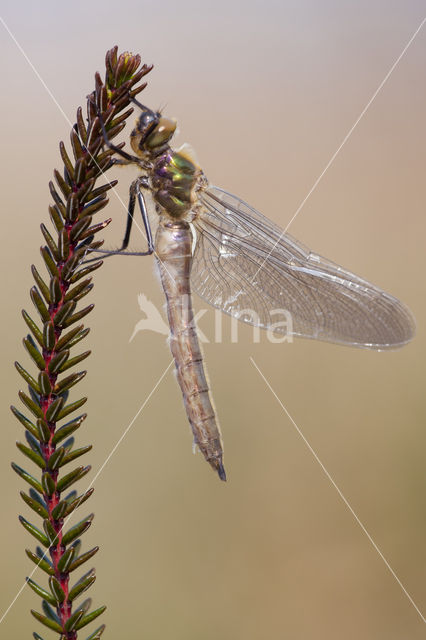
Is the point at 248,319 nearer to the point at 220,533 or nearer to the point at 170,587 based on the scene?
the point at 220,533

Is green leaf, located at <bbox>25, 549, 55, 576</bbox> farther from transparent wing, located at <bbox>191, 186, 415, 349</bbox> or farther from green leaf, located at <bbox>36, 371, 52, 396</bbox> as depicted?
transparent wing, located at <bbox>191, 186, 415, 349</bbox>

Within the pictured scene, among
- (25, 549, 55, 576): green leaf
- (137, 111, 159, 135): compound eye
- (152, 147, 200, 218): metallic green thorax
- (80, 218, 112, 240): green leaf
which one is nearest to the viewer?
(25, 549, 55, 576): green leaf

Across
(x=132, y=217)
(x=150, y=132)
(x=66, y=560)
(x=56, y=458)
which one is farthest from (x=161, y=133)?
(x=66, y=560)

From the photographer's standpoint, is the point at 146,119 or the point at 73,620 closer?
the point at 73,620

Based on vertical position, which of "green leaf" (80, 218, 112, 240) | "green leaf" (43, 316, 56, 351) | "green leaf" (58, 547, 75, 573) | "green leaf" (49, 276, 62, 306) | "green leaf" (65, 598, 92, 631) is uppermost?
"green leaf" (80, 218, 112, 240)

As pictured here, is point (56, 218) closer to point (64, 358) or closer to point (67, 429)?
point (64, 358)

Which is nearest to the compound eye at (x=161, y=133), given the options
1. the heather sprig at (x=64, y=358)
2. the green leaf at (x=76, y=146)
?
the heather sprig at (x=64, y=358)

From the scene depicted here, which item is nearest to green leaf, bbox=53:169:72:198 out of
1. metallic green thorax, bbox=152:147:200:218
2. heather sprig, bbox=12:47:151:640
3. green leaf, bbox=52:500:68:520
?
heather sprig, bbox=12:47:151:640
